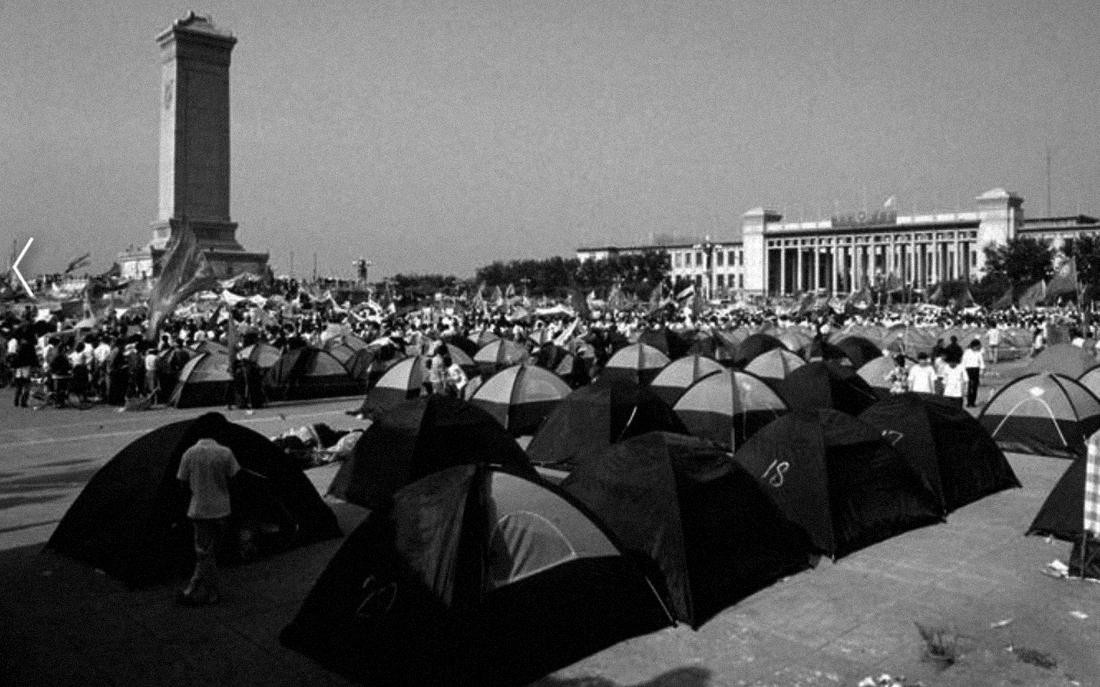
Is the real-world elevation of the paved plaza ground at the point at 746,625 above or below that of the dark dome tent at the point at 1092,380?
below

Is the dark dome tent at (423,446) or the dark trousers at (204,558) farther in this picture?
the dark dome tent at (423,446)

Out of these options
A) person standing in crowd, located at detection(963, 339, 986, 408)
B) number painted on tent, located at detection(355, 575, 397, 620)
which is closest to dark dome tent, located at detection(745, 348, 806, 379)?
person standing in crowd, located at detection(963, 339, 986, 408)

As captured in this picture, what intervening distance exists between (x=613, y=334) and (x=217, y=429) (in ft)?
77.4

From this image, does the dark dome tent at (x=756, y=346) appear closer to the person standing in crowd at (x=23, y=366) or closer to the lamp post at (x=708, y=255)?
the person standing in crowd at (x=23, y=366)

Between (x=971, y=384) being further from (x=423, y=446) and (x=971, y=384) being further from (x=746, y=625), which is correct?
(x=746, y=625)

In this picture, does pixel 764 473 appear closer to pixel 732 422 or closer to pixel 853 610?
pixel 853 610

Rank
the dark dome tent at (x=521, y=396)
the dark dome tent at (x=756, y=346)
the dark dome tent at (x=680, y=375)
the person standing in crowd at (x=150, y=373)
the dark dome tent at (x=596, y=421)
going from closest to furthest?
the dark dome tent at (x=596, y=421)
the dark dome tent at (x=521, y=396)
the dark dome tent at (x=680, y=375)
the person standing in crowd at (x=150, y=373)
the dark dome tent at (x=756, y=346)

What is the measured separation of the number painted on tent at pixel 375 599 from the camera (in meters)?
6.34

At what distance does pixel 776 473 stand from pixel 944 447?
3169mm

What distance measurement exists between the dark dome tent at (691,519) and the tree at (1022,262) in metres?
82.9

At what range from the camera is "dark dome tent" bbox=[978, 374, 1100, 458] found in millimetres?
14477

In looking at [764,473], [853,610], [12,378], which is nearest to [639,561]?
[853,610]

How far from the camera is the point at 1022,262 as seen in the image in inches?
3314

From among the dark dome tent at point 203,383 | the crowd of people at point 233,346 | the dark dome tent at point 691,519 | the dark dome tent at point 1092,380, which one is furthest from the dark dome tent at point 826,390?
the dark dome tent at point 203,383
